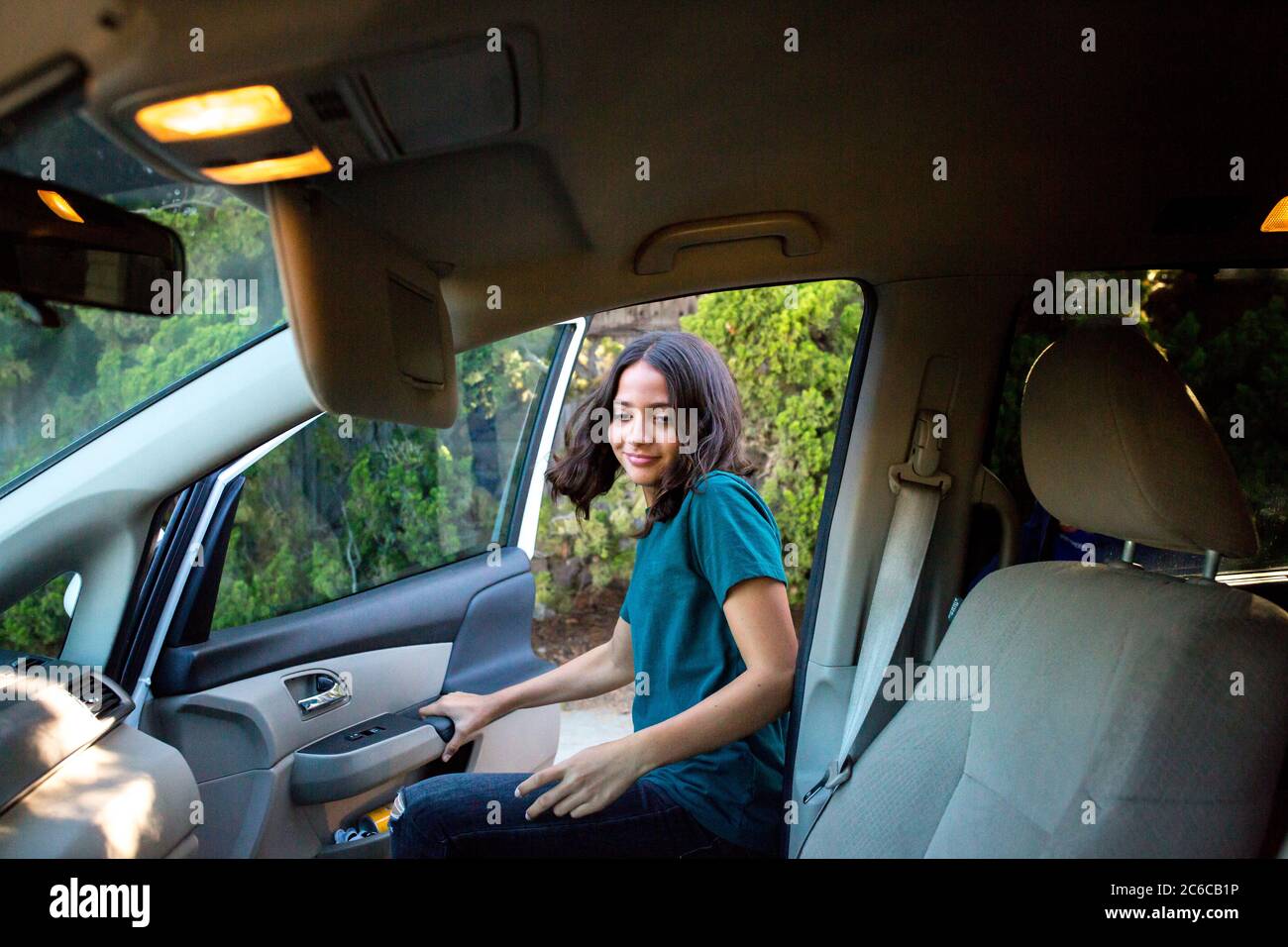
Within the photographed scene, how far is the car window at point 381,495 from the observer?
2316 mm

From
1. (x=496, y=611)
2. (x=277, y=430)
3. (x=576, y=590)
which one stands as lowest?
(x=576, y=590)

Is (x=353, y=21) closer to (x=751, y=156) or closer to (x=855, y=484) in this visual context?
(x=751, y=156)

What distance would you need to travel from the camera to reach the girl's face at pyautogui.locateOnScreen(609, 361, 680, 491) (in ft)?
6.35

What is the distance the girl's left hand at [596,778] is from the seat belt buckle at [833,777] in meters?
0.46

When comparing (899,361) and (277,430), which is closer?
(277,430)

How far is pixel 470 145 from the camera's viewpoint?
1.39 metres

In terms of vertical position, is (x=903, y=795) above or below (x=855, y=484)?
below

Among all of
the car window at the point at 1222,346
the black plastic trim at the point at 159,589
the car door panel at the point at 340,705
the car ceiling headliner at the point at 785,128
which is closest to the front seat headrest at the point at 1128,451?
the car ceiling headliner at the point at 785,128

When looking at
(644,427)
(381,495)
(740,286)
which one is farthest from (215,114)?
(381,495)

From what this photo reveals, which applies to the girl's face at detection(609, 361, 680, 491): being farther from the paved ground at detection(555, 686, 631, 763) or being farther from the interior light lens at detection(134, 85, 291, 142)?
the paved ground at detection(555, 686, 631, 763)
